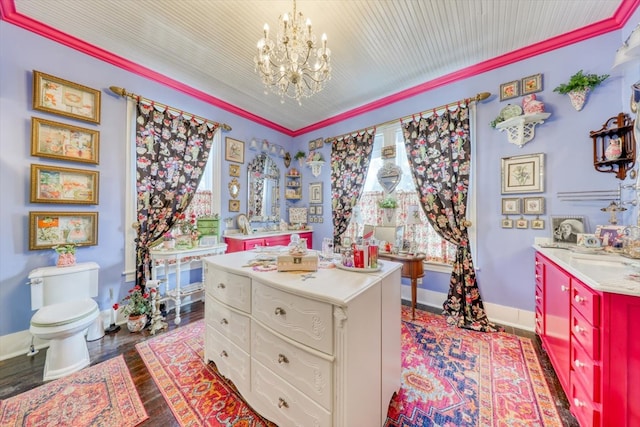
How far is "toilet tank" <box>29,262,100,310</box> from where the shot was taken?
205 cm

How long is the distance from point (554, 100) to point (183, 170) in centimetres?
458

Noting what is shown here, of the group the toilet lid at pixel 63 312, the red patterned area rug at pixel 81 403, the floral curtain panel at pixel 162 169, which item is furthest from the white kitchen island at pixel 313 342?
the floral curtain panel at pixel 162 169

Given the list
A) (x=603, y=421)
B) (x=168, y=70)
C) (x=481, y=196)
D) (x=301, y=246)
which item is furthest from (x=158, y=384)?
(x=481, y=196)

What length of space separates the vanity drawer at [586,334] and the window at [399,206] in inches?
65.7

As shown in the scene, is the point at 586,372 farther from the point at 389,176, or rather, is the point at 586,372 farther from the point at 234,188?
the point at 234,188

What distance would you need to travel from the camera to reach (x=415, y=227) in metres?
3.34

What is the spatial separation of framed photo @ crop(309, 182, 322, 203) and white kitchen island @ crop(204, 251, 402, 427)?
9.60 feet

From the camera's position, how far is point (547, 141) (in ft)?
7.97

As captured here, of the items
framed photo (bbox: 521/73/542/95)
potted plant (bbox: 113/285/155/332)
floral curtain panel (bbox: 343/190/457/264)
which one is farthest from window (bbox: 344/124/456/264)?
potted plant (bbox: 113/285/155/332)

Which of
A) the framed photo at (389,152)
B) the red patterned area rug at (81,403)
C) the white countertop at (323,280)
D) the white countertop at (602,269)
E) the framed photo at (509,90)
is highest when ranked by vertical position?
the framed photo at (509,90)

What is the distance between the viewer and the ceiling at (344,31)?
6.54 feet

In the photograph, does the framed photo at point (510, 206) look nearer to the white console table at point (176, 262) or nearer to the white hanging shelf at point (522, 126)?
the white hanging shelf at point (522, 126)

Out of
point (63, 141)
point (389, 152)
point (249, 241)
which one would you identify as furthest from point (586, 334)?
point (63, 141)

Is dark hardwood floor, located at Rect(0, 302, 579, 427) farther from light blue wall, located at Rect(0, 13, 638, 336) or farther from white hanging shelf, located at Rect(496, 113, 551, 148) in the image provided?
white hanging shelf, located at Rect(496, 113, 551, 148)
